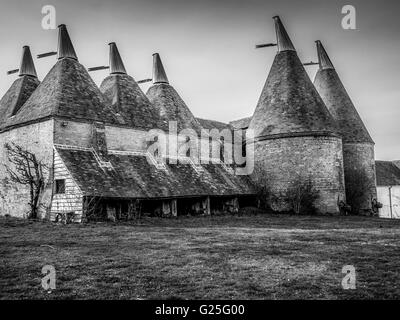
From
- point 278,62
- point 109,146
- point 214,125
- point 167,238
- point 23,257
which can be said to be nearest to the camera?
point 23,257

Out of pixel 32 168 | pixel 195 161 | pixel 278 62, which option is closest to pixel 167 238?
pixel 32 168

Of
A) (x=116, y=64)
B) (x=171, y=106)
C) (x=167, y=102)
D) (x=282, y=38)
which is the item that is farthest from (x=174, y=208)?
(x=282, y=38)

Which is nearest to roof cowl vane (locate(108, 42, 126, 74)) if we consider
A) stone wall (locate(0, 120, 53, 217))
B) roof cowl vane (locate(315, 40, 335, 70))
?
stone wall (locate(0, 120, 53, 217))

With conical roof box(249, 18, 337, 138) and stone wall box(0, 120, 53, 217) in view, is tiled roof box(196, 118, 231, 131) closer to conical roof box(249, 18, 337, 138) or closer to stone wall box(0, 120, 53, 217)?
conical roof box(249, 18, 337, 138)

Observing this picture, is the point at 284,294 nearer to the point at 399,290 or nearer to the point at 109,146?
the point at 399,290

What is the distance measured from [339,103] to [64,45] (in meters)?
19.9

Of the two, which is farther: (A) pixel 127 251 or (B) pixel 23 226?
(B) pixel 23 226

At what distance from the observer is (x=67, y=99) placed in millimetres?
19969

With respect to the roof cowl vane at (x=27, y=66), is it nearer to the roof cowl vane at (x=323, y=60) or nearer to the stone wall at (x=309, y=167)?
the stone wall at (x=309, y=167)

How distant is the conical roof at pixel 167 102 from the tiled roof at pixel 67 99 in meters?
5.79

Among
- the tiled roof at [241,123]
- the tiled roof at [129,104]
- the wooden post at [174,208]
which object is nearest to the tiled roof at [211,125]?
the tiled roof at [241,123]

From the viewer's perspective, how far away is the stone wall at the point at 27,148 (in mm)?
18641
